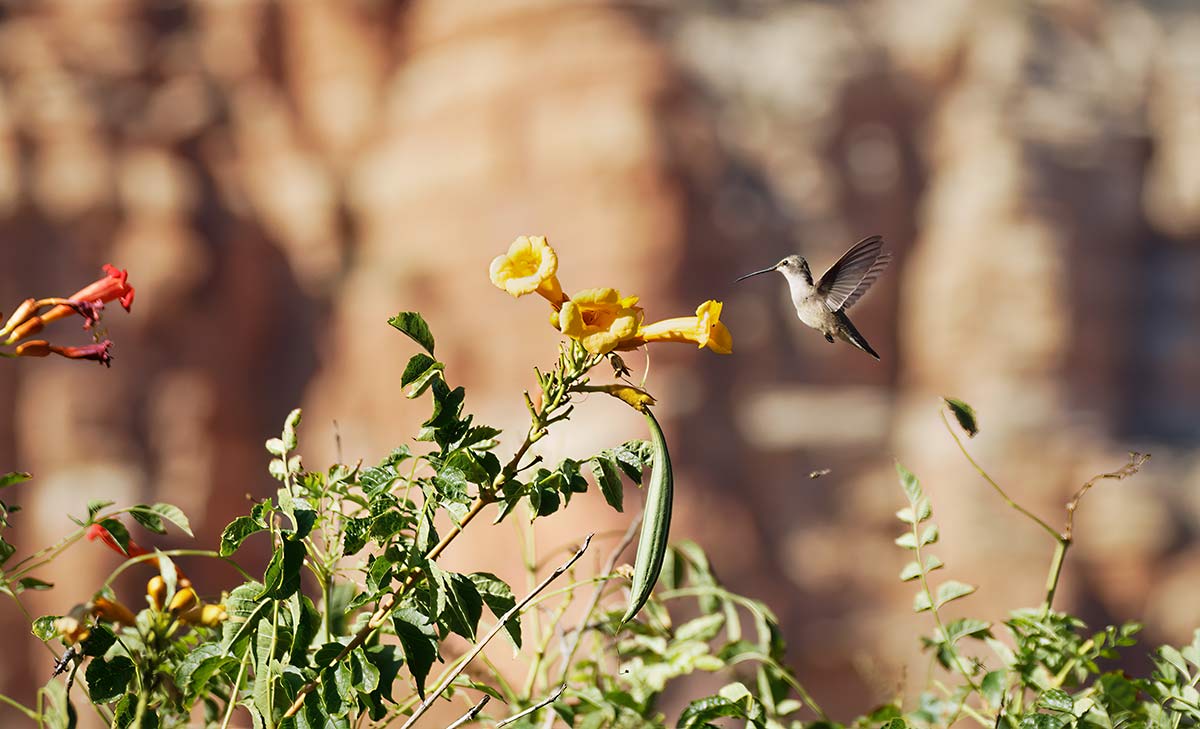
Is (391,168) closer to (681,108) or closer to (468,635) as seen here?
(681,108)

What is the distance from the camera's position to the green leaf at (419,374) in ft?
1.51

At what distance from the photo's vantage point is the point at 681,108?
480 centimetres

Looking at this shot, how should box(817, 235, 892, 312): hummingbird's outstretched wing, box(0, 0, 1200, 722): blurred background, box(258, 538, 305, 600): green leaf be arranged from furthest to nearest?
box(0, 0, 1200, 722): blurred background < box(817, 235, 892, 312): hummingbird's outstretched wing < box(258, 538, 305, 600): green leaf

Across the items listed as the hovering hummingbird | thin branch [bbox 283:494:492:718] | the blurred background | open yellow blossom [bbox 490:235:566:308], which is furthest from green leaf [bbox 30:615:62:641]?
the blurred background

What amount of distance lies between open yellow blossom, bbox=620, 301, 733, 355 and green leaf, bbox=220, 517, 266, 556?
0.17m

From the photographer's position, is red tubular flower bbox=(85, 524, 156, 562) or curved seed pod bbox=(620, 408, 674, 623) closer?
curved seed pod bbox=(620, 408, 674, 623)

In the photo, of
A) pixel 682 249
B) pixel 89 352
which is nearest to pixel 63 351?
pixel 89 352

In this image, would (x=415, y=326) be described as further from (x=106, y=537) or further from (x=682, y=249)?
(x=682, y=249)

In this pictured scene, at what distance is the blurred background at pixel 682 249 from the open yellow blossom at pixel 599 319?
396cm

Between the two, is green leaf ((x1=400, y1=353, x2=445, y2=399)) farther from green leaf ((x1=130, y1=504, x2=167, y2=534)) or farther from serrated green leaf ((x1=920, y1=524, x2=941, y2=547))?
serrated green leaf ((x1=920, y1=524, x2=941, y2=547))

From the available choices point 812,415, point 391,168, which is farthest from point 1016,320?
point 391,168

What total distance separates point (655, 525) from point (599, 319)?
0.27 ft

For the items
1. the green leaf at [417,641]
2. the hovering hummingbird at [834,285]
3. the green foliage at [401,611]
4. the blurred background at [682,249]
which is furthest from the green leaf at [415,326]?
the blurred background at [682,249]

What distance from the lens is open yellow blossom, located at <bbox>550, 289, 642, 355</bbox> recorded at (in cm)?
44
